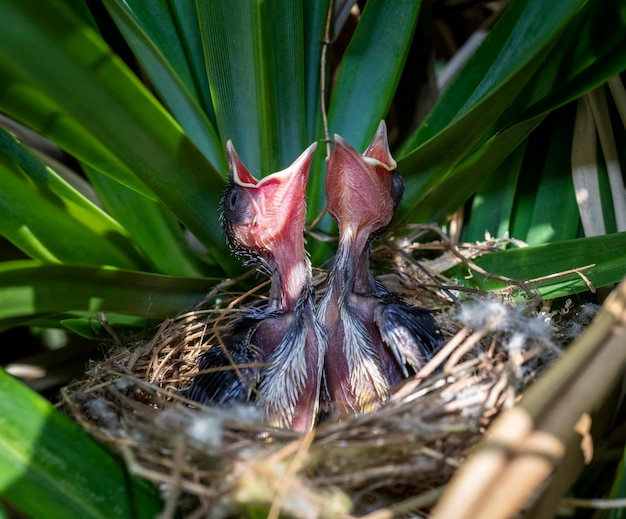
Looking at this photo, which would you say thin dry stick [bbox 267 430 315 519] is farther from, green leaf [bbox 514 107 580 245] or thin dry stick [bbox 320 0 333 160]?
green leaf [bbox 514 107 580 245]

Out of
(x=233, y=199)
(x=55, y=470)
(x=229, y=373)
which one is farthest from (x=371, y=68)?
(x=55, y=470)

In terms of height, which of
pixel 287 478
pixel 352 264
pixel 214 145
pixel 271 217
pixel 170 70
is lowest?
pixel 287 478

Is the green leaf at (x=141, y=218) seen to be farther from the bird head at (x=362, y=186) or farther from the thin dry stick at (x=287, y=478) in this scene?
the thin dry stick at (x=287, y=478)

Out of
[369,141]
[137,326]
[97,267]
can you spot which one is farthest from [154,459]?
[369,141]

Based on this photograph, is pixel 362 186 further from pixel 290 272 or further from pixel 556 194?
pixel 556 194

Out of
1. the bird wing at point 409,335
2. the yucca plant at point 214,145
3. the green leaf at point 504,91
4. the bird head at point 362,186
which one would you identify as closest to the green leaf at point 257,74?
the yucca plant at point 214,145

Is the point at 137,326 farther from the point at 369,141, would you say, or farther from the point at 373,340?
the point at 369,141
